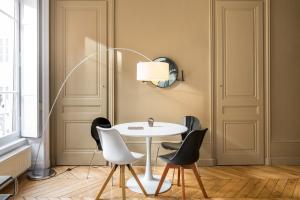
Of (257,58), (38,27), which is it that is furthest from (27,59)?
(257,58)

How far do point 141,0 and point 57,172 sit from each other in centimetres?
296

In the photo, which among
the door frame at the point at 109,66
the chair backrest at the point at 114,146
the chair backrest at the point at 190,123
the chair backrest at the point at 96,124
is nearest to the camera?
the chair backrest at the point at 114,146

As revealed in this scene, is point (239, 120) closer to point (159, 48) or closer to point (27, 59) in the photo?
point (159, 48)

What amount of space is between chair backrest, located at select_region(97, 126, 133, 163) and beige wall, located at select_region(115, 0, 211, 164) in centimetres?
150

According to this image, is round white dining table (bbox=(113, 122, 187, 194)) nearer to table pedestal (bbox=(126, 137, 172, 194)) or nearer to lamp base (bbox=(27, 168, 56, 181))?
table pedestal (bbox=(126, 137, 172, 194))

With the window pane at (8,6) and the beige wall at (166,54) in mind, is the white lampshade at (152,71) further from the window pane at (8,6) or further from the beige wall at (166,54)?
the window pane at (8,6)

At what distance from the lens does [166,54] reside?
164 inches

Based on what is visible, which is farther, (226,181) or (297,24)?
(297,24)

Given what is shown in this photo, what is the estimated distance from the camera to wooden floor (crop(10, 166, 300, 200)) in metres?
2.99

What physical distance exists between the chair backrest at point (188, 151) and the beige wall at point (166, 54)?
1.48 metres

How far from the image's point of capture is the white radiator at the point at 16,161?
298cm

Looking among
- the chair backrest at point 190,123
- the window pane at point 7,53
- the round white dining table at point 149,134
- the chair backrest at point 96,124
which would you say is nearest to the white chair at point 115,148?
the round white dining table at point 149,134

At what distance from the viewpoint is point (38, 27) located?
3.82m

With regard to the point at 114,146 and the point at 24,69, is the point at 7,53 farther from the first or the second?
the point at 114,146
